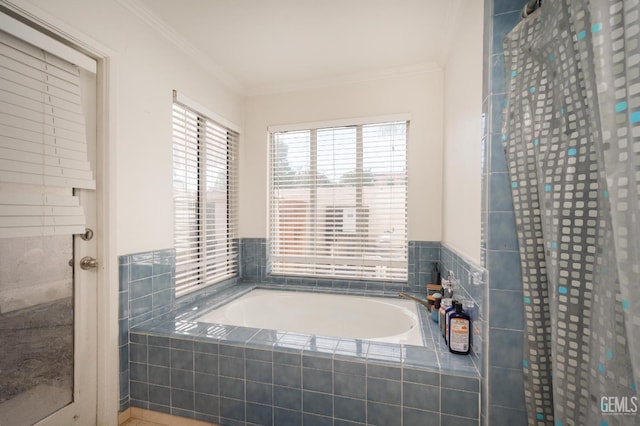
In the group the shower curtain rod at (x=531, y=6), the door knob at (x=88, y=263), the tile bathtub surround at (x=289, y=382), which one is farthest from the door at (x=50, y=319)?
the shower curtain rod at (x=531, y=6)

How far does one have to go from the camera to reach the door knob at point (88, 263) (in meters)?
1.43

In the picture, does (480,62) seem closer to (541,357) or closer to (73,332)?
(541,357)

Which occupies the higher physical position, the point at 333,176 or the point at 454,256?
the point at 333,176

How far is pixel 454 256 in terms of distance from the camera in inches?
69.7

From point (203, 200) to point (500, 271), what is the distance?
2140 mm

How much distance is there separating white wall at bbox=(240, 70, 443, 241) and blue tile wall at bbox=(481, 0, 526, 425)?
1187 millimetres

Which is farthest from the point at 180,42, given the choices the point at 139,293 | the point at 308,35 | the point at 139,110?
the point at 139,293

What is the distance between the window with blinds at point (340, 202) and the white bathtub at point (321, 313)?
30 centimetres

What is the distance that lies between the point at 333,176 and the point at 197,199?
1230 mm

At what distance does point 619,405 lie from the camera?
1.99 ft

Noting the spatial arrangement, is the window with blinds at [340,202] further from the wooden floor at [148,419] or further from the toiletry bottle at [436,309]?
the wooden floor at [148,419]

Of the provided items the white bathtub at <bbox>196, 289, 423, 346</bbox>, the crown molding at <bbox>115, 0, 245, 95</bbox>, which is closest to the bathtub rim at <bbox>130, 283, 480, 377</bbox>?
the white bathtub at <bbox>196, 289, 423, 346</bbox>

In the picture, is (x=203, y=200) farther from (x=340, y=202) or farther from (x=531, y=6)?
(x=531, y=6)

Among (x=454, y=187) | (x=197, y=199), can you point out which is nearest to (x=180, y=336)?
(x=197, y=199)
